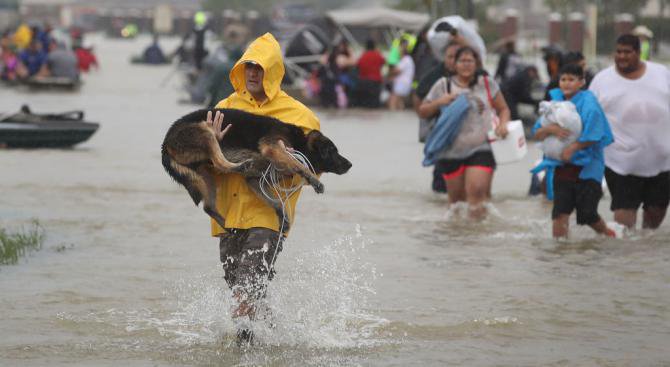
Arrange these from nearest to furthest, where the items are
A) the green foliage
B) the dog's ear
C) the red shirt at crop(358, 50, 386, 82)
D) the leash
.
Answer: the leash, the dog's ear, the green foliage, the red shirt at crop(358, 50, 386, 82)

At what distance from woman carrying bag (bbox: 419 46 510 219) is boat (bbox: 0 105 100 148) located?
25.1 ft

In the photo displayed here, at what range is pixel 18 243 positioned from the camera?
1020 cm

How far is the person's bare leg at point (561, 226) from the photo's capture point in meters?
10.5

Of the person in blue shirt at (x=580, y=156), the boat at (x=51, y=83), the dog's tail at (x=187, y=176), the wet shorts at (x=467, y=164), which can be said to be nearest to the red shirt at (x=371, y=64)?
the boat at (x=51, y=83)

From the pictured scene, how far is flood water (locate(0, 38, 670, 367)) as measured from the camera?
7.16m

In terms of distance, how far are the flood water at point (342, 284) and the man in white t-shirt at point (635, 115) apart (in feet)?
1.89

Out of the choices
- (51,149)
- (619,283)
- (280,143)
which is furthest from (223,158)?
(51,149)

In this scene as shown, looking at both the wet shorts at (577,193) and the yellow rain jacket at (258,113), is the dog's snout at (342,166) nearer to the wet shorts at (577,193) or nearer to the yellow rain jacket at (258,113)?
the yellow rain jacket at (258,113)

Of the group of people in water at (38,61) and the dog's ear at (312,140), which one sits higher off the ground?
the dog's ear at (312,140)

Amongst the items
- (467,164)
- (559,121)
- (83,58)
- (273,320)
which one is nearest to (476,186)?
(467,164)

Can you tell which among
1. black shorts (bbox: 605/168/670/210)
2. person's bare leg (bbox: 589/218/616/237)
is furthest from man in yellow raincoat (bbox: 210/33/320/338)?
black shorts (bbox: 605/168/670/210)

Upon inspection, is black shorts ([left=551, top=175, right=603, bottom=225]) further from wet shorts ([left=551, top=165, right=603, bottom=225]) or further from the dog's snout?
the dog's snout

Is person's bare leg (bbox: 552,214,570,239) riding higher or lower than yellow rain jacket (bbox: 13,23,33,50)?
higher

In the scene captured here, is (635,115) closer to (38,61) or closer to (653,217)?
(653,217)
